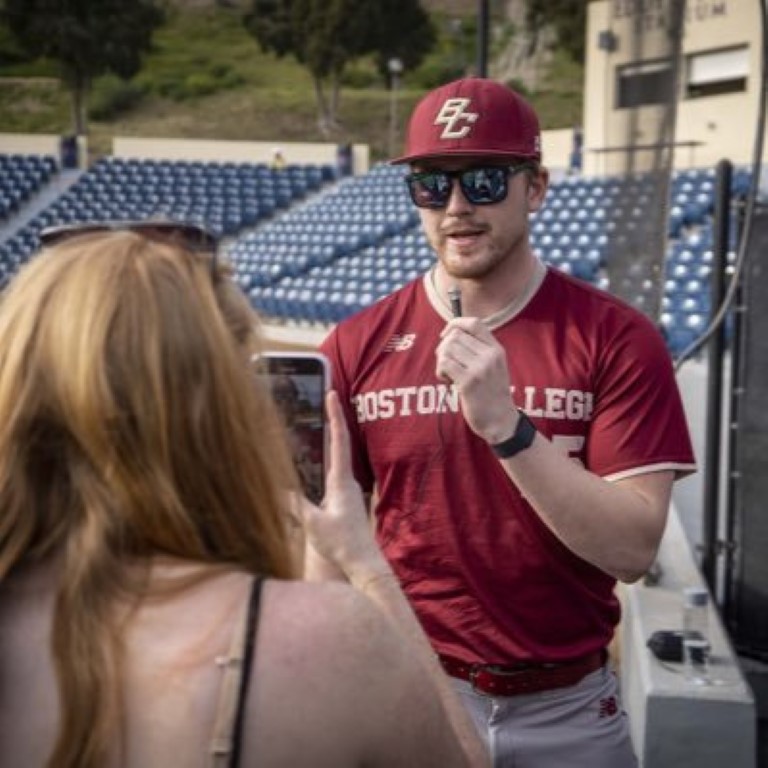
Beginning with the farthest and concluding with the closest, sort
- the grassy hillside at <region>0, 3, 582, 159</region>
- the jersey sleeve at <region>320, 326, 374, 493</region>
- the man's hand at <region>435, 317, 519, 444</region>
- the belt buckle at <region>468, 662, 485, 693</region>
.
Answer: the grassy hillside at <region>0, 3, 582, 159</region> → the jersey sleeve at <region>320, 326, 374, 493</region> → the belt buckle at <region>468, 662, 485, 693</region> → the man's hand at <region>435, 317, 519, 444</region>

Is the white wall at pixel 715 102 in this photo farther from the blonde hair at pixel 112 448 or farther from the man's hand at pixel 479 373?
the blonde hair at pixel 112 448

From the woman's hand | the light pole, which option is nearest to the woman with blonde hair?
the woman's hand

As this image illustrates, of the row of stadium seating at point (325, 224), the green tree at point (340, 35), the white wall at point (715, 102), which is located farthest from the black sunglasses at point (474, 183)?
the green tree at point (340, 35)

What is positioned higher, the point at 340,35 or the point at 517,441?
the point at 340,35

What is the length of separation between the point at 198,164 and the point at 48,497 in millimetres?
26625

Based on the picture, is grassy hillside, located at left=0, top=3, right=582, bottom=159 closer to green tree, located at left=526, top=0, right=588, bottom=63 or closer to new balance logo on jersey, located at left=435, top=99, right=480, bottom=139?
green tree, located at left=526, top=0, right=588, bottom=63

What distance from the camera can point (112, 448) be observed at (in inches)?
37.8

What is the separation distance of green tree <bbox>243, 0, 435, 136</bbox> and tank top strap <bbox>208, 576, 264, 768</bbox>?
4247 centimetres

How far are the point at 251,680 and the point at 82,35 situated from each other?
3962 centimetres

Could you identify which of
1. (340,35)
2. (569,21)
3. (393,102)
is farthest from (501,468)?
(340,35)

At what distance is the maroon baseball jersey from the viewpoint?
177 centimetres

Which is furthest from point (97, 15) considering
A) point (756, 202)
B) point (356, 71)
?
point (756, 202)

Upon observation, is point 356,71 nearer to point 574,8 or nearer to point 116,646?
point 574,8

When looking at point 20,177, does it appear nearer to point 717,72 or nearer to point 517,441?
point 717,72
